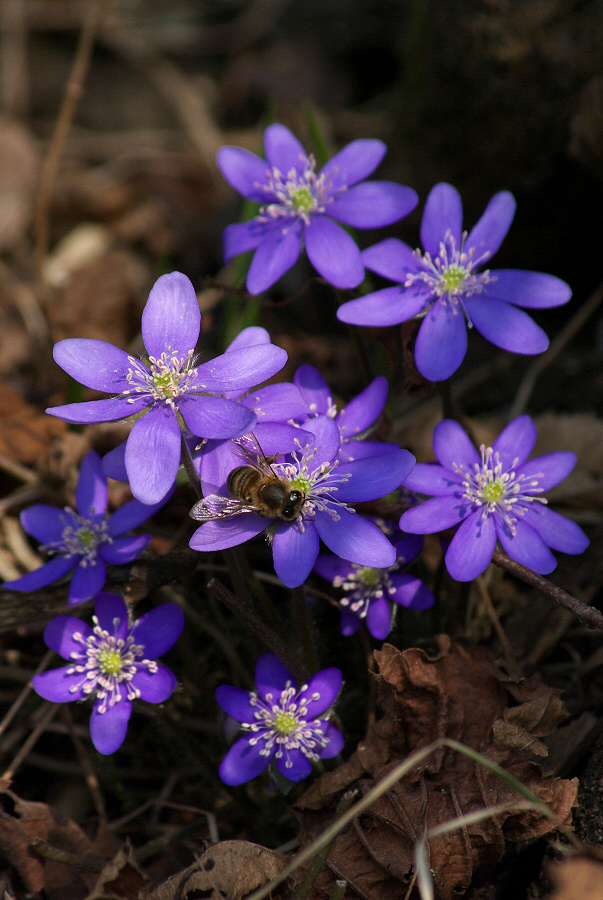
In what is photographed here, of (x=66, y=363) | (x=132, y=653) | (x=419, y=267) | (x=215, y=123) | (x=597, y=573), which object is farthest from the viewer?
(x=215, y=123)

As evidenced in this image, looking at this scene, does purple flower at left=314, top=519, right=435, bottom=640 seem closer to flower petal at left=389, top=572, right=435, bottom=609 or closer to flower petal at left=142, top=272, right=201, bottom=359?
flower petal at left=389, top=572, right=435, bottom=609

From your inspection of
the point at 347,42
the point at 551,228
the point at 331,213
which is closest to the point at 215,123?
the point at 347,42

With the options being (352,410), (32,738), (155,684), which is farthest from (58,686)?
(352,410)

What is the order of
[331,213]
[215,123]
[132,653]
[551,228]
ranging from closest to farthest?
[132,653] → [331,213] → [551,228] → [215,123]

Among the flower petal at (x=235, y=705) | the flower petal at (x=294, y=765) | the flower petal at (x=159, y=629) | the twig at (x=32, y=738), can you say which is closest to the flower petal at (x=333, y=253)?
the flower petal at (x=159, y=629)

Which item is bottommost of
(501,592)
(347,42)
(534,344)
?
(501,592)

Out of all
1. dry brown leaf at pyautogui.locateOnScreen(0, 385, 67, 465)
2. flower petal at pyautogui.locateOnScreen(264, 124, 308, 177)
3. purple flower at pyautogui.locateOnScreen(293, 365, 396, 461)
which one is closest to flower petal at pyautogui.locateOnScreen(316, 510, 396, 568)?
purple flower at pyautogui.locateOnScreen(293, 365, 396, 461)

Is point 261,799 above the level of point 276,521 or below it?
below

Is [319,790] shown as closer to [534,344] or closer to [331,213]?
[534,344]

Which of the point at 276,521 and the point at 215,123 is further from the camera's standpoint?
the point at 215,123
